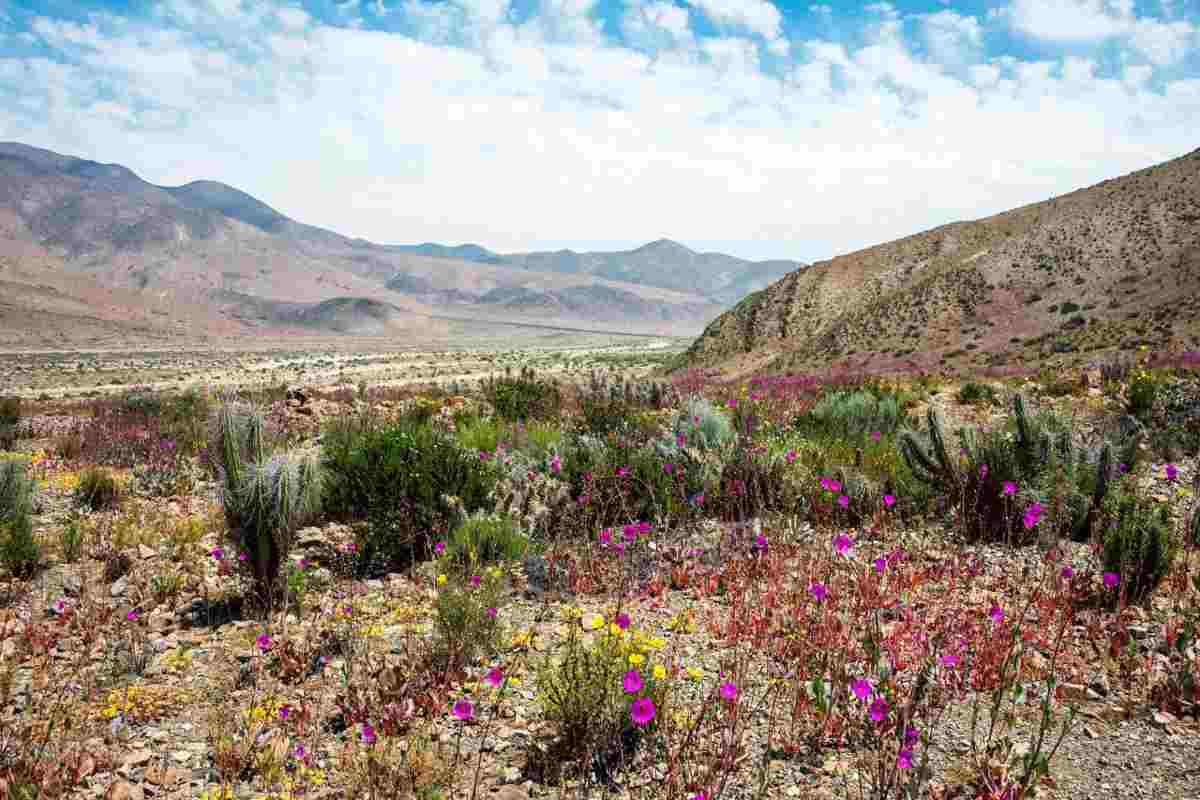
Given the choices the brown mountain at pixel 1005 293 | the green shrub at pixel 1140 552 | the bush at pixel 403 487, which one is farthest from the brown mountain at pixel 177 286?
the green shrub at pixel 1140 552

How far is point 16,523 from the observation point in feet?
19.4

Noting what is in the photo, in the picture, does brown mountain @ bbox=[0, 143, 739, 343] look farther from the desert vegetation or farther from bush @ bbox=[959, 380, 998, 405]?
bush @ bbox=[959, 380, 998, 405]

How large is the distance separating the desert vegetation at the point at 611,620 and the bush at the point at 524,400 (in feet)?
14.3

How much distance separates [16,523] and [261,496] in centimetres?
279

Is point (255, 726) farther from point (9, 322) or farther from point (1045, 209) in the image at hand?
point (9, 322)

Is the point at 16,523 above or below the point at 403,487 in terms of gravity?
below

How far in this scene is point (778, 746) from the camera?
3.31m

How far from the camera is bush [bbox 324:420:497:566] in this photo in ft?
19.7

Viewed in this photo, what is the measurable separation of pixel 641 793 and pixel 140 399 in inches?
744

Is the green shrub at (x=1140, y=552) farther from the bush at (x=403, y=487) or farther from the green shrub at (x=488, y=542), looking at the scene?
the bush at (x=403, y=487)

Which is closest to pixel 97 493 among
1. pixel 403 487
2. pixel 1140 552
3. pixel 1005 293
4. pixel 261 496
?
pixel 403 487

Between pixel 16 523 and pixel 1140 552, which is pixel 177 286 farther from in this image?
pixel 1140 552

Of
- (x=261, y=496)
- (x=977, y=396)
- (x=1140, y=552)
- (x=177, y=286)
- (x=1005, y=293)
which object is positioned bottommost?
(x=1140, y=552)

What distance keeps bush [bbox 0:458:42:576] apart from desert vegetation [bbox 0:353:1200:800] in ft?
0.08
